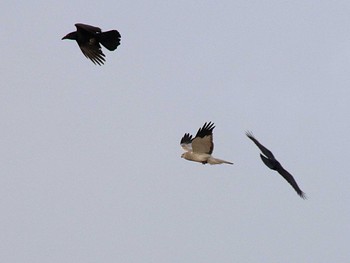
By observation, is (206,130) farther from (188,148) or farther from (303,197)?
(303,197)

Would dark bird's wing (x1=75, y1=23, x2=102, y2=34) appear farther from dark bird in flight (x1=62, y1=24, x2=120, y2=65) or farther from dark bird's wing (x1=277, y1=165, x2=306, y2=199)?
dark bird's wing (x1=277, y1=165, x2=306, y2=199)

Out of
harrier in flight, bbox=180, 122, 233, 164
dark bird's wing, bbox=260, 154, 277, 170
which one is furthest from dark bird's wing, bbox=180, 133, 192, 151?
dark bird's wing, bbox=260, 154, 277, 170

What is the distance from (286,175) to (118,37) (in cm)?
585

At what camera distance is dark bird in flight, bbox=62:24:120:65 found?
1208 inches

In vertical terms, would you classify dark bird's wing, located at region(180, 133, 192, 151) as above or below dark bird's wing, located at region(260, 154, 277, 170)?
above

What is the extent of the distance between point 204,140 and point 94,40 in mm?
5304

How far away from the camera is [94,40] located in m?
31.0

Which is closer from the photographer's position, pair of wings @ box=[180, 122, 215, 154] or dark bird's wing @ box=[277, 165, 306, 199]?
dark bird's wing @ box=[277, 165, 306, 199]

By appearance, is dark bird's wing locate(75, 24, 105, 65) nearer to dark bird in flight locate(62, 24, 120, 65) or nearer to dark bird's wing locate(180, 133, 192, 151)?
dark bird in flight locate(62, 24, 120, 65)

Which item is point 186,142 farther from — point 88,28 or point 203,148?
point 88,28

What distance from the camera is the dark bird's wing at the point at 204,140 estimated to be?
34.1 m

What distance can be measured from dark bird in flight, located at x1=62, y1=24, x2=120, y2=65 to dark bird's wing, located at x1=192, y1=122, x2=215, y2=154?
15.0ft

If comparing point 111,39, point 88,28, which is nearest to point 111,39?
point 111,39

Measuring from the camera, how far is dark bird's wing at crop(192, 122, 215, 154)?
34125 mm
